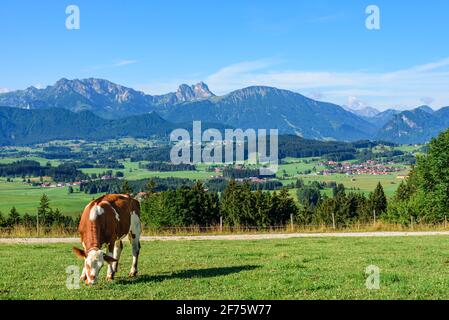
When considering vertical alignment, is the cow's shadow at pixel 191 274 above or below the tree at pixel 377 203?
above

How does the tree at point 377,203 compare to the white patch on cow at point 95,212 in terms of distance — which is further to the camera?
the tree at point 377,203

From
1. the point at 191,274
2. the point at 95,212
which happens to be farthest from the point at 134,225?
the point at 191,274

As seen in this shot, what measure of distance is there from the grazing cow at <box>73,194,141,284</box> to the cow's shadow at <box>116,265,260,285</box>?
22.7 inches

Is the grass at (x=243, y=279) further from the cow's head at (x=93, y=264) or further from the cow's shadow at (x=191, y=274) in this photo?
the cow's head at (x=93, y=264)

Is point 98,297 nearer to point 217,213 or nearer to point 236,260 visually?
point 236,260

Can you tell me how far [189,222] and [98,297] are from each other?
5958 cm

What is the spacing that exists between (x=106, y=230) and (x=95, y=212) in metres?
0.60

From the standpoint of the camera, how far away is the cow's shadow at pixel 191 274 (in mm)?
15414

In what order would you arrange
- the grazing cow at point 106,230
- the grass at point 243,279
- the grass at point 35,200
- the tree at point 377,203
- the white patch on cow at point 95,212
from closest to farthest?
1. the grass at point 243,279
2. the grazing cow at point 106,230
3. the white patch on cow at point 95,212
4. the tree at point 377,203
5. the grass at point 35,200

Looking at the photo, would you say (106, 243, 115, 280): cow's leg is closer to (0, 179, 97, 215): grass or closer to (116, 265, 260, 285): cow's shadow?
(116, 265, 260, 285): cow's shadow

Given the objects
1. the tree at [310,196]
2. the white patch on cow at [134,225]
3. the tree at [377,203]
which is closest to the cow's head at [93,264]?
the white patch on cow at [134,225]

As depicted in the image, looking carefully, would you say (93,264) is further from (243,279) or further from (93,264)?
(243,279)

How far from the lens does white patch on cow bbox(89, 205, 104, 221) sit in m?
15.2
